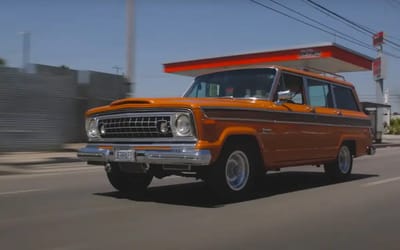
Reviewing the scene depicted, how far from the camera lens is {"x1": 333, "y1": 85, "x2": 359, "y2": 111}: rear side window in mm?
11133

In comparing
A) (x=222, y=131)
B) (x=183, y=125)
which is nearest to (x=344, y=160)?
(x=222, y=131)

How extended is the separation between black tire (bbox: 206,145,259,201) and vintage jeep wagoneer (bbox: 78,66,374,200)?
0.01m

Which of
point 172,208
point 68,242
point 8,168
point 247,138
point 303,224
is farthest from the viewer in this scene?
point 8,168

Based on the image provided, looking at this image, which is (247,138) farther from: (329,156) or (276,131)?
(329,156)

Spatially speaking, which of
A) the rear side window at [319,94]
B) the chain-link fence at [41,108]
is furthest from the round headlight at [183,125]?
the chain-link fence at [41,108]

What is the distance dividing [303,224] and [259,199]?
1770mm

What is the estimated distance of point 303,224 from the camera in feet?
22.0

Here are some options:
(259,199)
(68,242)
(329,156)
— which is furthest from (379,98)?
(68,242)

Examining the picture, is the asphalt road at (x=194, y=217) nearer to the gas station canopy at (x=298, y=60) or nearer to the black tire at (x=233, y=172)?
the black tire at (x=233, y=172)

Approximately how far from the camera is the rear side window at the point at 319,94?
1010cm

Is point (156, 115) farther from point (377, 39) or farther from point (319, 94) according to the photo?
point (377, 39)

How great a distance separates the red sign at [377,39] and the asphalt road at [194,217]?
2602 centimetres

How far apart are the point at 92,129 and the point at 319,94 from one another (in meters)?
4.17

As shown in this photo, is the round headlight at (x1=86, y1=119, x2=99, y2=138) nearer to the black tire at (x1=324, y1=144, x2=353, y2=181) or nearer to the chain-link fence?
the black tire at (x1=324, y1=144, x2=353, y2=181)
